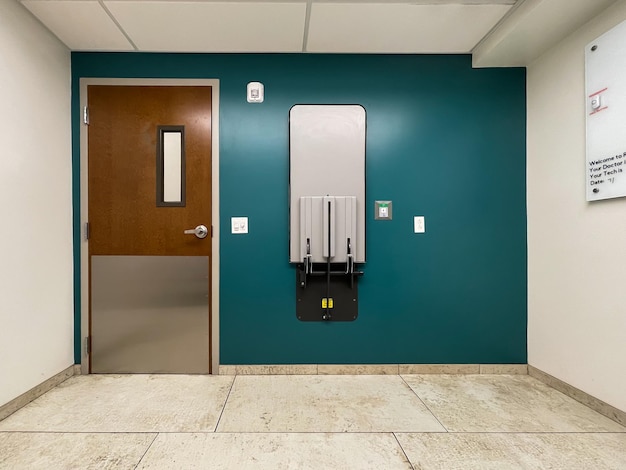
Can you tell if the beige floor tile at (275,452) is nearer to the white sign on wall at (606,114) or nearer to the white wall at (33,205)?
the white wall at (33,205)

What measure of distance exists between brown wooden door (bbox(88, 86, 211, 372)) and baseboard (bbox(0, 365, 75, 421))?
0.18m

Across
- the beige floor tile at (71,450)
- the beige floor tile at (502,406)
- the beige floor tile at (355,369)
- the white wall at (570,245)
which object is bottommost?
the beige floor tile at (502,406)

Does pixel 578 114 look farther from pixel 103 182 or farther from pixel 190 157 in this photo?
pixel 103 182

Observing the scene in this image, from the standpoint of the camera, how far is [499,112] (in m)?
2.73

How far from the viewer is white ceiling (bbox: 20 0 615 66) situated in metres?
2.12

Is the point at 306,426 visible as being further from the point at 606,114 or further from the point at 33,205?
the point at 606,114

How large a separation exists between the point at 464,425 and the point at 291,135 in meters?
2.26

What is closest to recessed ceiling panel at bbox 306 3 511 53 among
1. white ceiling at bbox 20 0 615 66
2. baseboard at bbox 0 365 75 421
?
white ceiling at bbox 20 0 615 66

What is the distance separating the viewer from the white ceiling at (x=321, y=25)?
212 centimetres

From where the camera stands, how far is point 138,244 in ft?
8.70

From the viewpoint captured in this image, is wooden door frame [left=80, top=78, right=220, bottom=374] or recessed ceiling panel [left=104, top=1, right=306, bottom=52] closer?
recessed ceiling panel [left=104, top=1, right=306, bottom=52]

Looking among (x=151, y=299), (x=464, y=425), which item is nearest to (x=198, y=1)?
(x=151, y=299)

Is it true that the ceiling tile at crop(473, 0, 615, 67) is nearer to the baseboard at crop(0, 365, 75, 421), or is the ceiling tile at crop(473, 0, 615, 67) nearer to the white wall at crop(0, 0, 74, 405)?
the white wall at crop(0, 0, 74, 405)

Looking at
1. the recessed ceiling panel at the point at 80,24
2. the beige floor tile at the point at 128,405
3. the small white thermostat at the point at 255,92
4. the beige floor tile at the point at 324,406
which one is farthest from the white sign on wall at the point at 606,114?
the recessed ceiling panel at the point at 80,24
